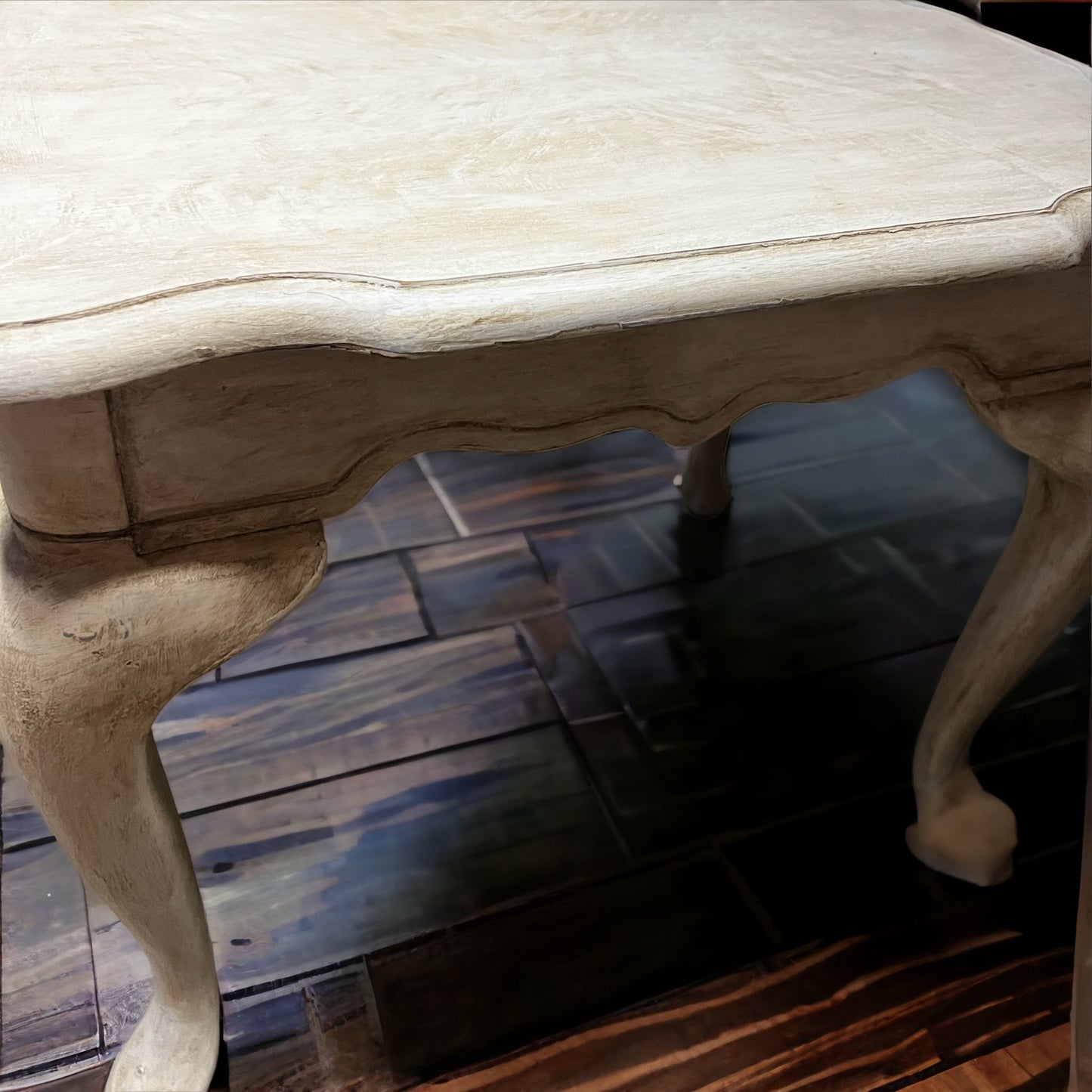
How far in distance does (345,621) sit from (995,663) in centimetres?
62

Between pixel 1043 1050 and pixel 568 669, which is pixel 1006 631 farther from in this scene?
pixel 568 669

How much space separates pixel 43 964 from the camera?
0.71m

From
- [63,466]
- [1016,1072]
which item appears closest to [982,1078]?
[1016,1072]

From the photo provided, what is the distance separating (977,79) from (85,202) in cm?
52

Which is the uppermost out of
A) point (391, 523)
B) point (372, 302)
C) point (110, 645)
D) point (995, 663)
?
point (372, 302)

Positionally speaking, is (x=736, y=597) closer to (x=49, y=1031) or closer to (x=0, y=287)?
(x=49, y=1031)

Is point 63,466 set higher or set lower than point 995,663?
higher

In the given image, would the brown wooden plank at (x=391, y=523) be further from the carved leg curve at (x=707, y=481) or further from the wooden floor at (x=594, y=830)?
the carved leg curve at (x=707, y=481)

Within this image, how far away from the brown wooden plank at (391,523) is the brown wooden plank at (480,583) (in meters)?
0.03

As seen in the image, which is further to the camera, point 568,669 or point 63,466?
point 568,669

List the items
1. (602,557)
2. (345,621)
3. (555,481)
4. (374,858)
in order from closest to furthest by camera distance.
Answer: (374,858) < (345,621) < (602,557) < (555,481)

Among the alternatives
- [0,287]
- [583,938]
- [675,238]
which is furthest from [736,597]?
[0,287]

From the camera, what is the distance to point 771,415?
4.74 feet

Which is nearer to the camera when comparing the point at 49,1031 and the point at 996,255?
the point at 996,255
